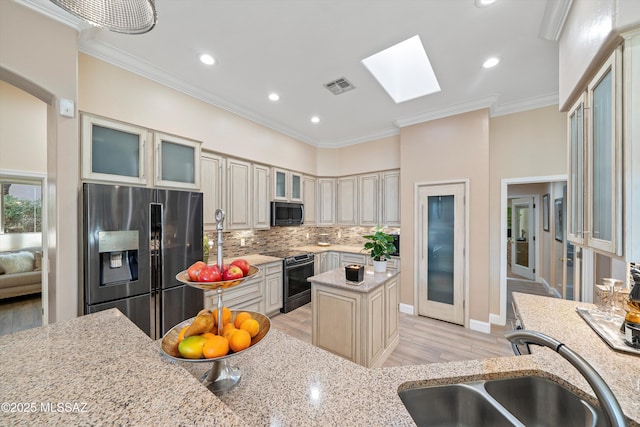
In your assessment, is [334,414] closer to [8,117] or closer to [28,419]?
[28,419]

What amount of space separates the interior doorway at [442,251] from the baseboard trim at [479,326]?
125 millimetres

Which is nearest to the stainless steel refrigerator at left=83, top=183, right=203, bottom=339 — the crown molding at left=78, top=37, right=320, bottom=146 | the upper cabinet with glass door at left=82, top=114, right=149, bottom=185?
the upper cabinet with glass door at left=82, top=114, right=149, bottom=185

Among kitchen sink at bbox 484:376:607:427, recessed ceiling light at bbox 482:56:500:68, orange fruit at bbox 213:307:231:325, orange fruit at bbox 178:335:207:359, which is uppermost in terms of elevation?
recessed ceiling light at bbox 482:56:500:68

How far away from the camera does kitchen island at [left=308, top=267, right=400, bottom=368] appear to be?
230 cm

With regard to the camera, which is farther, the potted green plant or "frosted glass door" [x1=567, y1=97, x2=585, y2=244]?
the potted green plant

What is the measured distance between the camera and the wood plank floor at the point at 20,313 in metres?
3.36

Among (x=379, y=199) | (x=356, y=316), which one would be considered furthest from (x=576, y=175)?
(x=379, y=199)

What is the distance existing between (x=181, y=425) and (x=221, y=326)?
0.31 m

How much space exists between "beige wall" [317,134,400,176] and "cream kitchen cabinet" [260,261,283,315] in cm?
242

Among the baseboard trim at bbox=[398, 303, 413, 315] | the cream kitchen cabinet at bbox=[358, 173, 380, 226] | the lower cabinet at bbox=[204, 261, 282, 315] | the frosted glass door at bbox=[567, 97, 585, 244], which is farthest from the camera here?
the cream kitchen cabinet at bbox=[358, 173, 380, 226]

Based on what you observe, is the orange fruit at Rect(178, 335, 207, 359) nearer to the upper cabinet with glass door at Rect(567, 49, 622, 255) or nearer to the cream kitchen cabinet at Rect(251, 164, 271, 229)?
the upper cabinet with glass door at Rect(567, 49, 622, 255)

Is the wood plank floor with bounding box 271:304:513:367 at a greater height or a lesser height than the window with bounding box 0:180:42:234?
lesser

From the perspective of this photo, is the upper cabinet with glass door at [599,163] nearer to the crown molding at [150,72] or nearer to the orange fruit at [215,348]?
the orange fruit at [215,348]

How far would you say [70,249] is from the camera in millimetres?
1934
